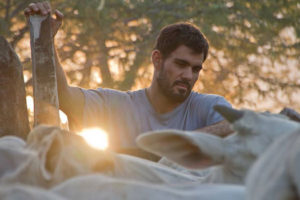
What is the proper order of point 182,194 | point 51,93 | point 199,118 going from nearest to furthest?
1. point 182,194
2. point 51,93
3. point 199,118

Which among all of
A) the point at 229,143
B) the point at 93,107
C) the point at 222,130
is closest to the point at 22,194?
the point at 229,143

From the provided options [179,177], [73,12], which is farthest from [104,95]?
[73,12]

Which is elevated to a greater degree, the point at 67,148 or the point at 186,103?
the point at 67,148

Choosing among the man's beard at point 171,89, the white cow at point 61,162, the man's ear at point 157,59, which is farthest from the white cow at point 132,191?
the man's ear at point 157,59

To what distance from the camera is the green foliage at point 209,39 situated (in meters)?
11.1

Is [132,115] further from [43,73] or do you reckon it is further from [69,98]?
[43,73]

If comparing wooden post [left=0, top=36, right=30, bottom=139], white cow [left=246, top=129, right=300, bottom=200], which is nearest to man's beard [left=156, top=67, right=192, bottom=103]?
wooden post [left=0, top=36, right=30, bottom=139]

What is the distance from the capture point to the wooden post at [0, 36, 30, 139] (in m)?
2.51

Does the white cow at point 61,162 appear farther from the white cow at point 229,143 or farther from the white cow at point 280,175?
the white cow at point 280,175

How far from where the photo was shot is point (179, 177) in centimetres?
196

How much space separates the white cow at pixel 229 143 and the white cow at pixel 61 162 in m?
0.17

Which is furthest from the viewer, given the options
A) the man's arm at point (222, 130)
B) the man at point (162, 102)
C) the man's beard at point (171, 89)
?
the man's beard at point (171, 89)

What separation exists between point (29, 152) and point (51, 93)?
99 cm

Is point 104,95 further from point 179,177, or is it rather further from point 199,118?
point 179,177
